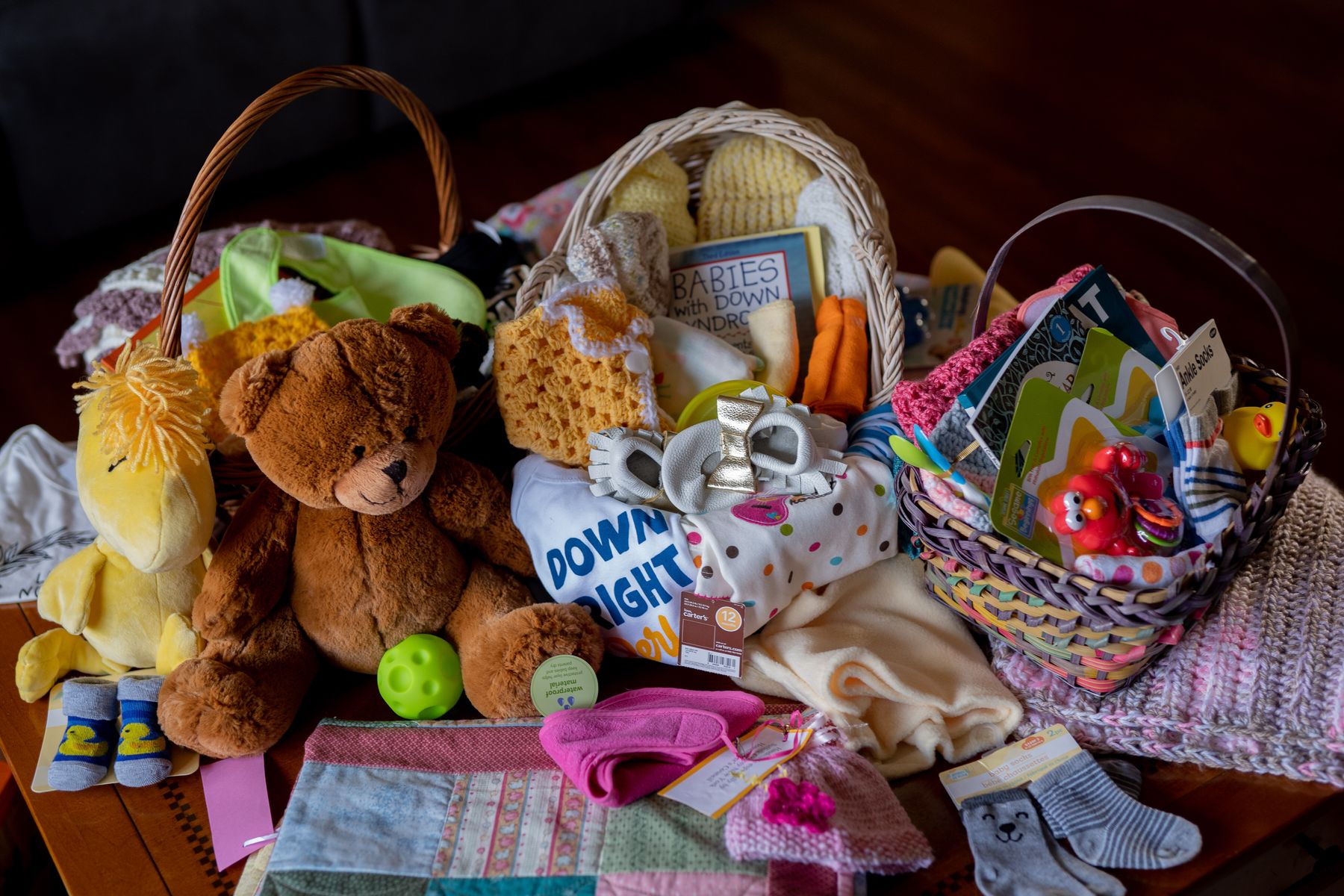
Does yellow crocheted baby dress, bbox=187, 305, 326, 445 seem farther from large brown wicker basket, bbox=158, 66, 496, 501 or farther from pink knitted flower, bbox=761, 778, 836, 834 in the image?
pink knitted flower, bbox=761, 778, 836, 834

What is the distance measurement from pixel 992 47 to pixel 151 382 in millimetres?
2677

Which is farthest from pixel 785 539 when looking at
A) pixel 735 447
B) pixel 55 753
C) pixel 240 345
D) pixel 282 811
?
pixel 55 753

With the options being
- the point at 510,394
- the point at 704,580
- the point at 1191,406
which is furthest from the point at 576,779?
the point at 1191,406

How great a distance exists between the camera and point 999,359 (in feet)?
3.54

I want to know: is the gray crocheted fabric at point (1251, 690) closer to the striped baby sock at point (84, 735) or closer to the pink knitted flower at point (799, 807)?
the pink knitted flower at point (799, 807)

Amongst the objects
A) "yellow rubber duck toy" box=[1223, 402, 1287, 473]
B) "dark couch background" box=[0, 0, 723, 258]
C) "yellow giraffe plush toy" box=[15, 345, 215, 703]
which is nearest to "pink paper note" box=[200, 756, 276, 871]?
"yellow giraffe plush toy" box=[15, 345, 215, 703]

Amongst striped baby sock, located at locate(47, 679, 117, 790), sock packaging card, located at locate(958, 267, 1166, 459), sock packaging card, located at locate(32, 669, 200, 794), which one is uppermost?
sock packaging card, located at locate(958, 267, 1166, 459)

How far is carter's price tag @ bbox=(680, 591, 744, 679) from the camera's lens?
110 cm

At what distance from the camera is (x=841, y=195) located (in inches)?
55.1

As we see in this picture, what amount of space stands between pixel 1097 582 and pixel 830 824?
0.31m

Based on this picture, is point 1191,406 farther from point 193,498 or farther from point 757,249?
point 193,498

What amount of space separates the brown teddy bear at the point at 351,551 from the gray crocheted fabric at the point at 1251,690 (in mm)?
492

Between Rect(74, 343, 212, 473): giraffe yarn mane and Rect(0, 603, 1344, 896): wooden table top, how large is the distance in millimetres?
311

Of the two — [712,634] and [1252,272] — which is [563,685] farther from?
[1252,272]
